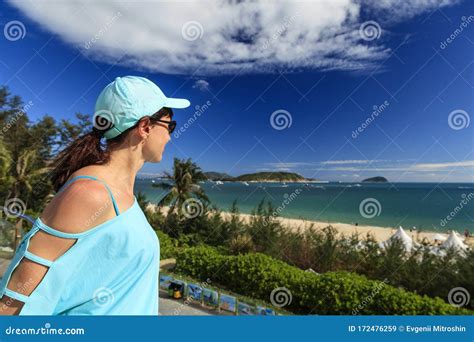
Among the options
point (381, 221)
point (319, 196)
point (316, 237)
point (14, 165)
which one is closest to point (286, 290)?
point (316, 237)

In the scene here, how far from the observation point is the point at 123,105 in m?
0.95

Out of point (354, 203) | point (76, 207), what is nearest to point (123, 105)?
point (76, 207)

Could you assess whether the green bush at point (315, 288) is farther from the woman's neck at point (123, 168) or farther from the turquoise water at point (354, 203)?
the woman's neck at point (123, 168)

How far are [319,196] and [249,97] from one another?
22.9 metres

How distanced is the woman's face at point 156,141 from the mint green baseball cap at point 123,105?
5 cm

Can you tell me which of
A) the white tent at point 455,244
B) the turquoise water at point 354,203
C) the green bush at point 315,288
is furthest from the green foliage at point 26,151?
the white tent at point 455,244

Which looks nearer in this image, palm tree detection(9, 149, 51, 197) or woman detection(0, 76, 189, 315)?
woman detection(0, 76, 189, 315)

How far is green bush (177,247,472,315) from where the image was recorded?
4.80 meters

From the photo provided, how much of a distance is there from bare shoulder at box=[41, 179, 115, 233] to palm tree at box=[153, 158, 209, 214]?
9560 mm

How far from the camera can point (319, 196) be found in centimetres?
3281

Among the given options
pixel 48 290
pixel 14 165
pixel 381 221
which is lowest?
pixel 48 290

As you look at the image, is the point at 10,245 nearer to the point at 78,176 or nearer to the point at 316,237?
the point at 78,176

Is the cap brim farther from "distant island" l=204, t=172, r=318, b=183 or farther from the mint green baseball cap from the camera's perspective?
"distant island" l=204, t=172, r=318, b=183

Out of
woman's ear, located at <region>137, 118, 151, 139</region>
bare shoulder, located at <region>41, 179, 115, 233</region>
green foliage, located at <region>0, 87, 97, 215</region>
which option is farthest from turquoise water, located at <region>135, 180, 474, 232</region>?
bare shoulder, located at <region>41, 179, 115, 233</region>
